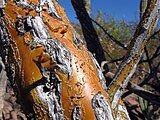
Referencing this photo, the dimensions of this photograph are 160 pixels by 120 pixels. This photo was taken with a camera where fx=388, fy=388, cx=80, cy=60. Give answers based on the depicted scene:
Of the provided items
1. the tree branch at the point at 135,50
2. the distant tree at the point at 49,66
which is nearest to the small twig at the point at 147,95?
the tree branch at the point at 135,50

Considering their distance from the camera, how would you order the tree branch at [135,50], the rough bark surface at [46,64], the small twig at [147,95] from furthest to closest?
the small twig at [147,95]
the tree branch at [135,50]
the rough bark surface at [46,64]

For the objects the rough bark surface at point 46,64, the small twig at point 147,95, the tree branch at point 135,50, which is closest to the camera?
the rough bark surface at point 46,64

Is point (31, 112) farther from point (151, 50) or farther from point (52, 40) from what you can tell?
point (151, 50)

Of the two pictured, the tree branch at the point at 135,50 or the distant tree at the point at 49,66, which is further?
the tree branch at the point at 135,50

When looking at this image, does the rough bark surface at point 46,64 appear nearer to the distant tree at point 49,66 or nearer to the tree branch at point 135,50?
the distant tree at point 49,66

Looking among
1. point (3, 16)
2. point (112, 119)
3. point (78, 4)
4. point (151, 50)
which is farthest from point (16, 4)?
point (151, 50)

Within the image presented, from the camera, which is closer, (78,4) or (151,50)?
(78,4)

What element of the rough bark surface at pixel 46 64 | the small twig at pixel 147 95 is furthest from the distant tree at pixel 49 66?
the small twig at pixel 147 95

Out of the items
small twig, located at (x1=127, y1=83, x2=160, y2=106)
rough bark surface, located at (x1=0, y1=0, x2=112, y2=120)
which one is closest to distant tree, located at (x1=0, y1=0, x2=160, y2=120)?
rough bark surface, located at (x1=0, y1=0, x2=112, y2=120)

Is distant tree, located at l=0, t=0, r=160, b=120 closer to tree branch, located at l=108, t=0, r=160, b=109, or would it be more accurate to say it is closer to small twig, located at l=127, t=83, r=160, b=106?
tree branch, located at l=108, t=0, r=160, b=109

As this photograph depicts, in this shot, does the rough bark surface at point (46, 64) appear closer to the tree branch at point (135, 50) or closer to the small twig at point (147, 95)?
the tree branch at point (135, 50)

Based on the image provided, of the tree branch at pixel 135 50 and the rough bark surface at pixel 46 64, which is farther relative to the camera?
the tree branch at pixel 135 50
